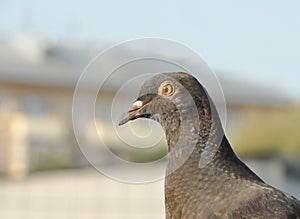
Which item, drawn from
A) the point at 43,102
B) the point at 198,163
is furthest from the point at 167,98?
the point at 43,102

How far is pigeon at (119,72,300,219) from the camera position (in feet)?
14.1

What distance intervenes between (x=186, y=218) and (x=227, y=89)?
41.2m

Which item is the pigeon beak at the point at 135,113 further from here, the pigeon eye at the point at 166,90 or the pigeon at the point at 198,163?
the pigeon eye at the point at 166,90

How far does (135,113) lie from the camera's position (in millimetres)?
4617

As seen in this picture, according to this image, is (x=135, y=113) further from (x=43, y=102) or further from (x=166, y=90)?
(x=43, y=102)

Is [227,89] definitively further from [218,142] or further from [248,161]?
[218,142]

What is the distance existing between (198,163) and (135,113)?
382mm

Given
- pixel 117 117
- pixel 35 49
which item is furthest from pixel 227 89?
pixel 117 117

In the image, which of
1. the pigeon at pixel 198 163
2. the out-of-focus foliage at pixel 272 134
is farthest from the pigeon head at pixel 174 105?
the out-of-focus foliage at pixel 272 134

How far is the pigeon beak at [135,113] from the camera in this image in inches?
181

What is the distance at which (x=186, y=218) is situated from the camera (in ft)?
14.3

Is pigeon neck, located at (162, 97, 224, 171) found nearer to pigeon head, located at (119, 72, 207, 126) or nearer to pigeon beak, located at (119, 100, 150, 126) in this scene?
pigeon head, located at (119, 72, 207, 126)

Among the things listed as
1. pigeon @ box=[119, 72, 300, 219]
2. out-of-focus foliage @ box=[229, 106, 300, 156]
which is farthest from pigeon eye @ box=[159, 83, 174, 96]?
out-of-focus foliage @ box=[229, 106, 300, 156]

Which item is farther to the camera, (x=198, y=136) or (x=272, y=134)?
(x=272, y=134)
